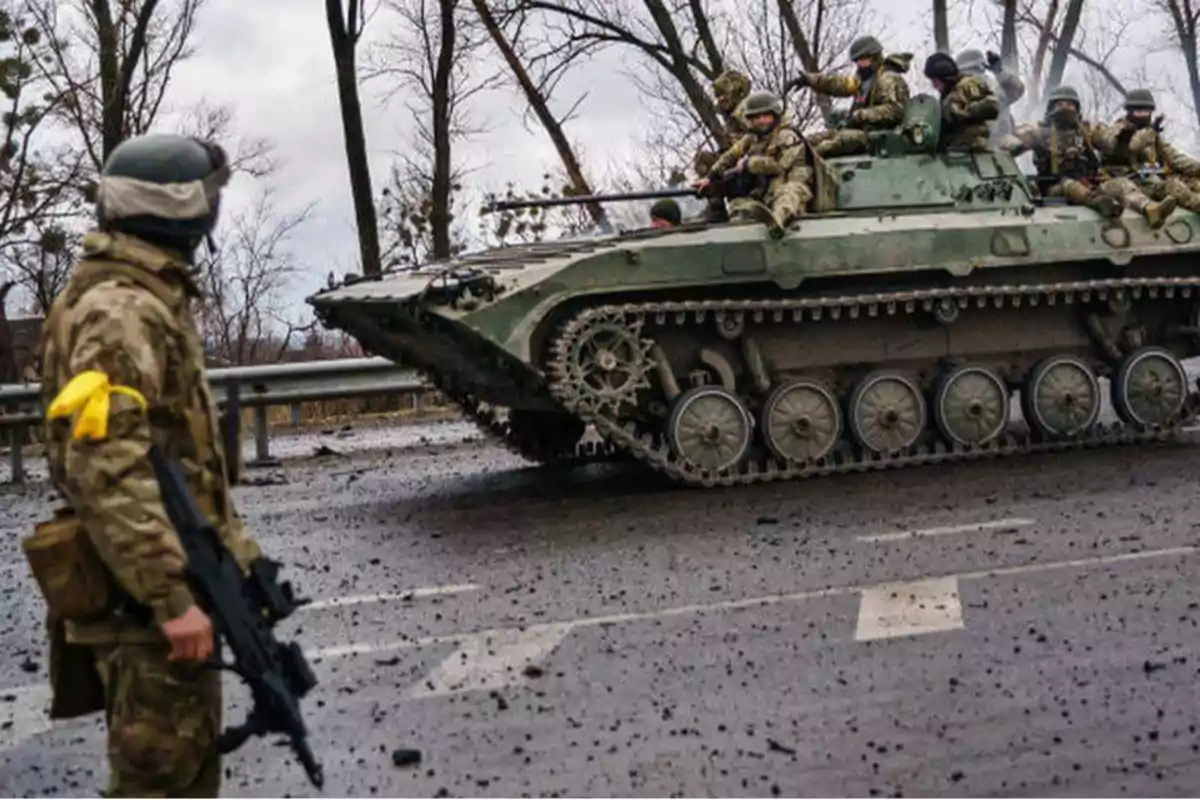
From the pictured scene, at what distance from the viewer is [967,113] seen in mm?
13469

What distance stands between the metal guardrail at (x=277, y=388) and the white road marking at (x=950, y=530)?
227 inches

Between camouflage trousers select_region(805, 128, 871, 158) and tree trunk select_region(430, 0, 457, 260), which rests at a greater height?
tree trunk select_region(430, 0, 457, 260)

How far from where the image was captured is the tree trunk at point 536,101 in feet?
85.4

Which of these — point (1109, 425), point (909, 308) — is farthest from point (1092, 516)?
point (1109, 425)

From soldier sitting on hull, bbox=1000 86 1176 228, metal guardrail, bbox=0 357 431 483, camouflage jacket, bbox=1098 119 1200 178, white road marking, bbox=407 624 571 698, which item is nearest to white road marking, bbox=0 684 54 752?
white road marking, bbox=407 624 571 698

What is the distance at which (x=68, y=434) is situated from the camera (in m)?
4.03

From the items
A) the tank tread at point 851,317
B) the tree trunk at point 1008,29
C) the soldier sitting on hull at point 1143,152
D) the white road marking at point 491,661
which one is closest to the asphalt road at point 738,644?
the white road marking at point 491,661

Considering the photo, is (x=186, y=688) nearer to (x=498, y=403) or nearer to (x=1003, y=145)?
(x=498, y=403)

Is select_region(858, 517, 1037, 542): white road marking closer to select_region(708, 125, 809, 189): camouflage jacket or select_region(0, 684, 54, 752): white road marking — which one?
select_region(708, 125, 809, 189): camouflage jacket

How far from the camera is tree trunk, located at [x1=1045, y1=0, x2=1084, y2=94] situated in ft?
101

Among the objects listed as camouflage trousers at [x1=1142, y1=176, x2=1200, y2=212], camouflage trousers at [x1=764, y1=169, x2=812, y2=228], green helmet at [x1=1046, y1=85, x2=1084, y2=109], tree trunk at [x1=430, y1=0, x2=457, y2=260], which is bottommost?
camouflage trousers at [x1=1142, y1=176, x2=1200, y2=212]

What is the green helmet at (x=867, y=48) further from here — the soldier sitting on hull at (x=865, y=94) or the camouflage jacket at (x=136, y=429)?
the camouflage jacket at (x=136, y=429)

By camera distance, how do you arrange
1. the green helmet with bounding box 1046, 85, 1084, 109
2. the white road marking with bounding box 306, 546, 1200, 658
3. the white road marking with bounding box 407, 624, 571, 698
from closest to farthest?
the white road marking with bounding box 407, 624, 571, 698
the white road marking with bounding box 306, 546, 1200, 658
the green helmet with bounding box 1046, 85, 1084, 109

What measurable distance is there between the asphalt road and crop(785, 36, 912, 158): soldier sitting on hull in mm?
3018
